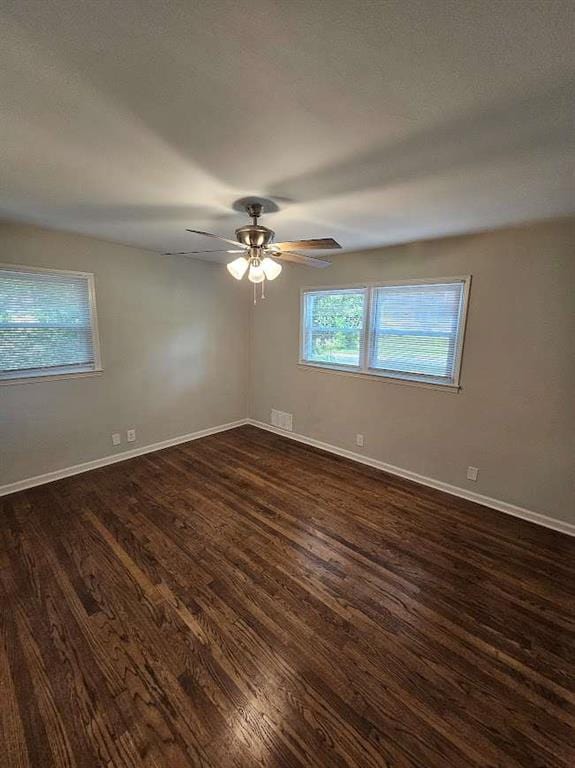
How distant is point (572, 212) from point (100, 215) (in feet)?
11.1

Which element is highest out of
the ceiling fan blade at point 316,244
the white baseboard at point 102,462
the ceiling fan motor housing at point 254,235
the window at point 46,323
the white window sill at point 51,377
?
the ceiling fan motor housing at point 254,235

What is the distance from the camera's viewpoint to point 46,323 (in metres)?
2.92

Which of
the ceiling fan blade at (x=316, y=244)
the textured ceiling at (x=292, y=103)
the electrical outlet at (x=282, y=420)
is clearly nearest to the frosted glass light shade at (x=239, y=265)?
the ceiling fan blade at (x=316, y=244)

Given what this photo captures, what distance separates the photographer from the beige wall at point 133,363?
9.48 ft

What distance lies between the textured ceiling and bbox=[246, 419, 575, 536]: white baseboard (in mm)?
2321

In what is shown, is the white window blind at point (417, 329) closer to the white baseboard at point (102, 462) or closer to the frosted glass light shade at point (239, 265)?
the frosted glass light shade at point (239, 265)

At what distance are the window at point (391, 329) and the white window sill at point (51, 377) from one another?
7.77ft

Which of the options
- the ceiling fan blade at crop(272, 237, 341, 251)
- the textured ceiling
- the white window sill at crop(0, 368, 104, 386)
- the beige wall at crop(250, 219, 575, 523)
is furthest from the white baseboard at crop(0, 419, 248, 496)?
the ceiling fan blade at crop(272, 237, 341, 251)

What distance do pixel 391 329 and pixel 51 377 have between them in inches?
133

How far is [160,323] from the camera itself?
12.3 feet

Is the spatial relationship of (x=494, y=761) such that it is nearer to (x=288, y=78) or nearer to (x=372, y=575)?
(x=372, y=575)

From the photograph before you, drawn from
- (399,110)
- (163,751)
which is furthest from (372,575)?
(399,110)

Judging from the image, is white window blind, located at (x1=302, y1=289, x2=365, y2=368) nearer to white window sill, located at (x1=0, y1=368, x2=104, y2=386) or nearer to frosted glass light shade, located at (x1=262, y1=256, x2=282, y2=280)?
frosted glass light shade, located at (x1=262, y1=256, x2=282, y2=280)

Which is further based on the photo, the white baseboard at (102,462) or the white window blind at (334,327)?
the white window blind at (334,327)
